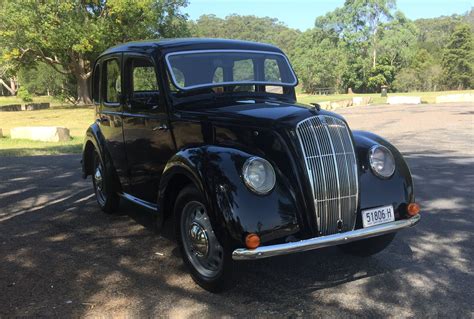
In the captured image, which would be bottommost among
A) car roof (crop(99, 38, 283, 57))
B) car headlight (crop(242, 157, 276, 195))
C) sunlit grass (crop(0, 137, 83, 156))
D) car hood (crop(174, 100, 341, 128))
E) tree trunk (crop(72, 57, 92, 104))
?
sunlit grass (crop(0, 137, 83, 156))

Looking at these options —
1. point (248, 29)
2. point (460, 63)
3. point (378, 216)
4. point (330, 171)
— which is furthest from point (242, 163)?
point (248, 29)

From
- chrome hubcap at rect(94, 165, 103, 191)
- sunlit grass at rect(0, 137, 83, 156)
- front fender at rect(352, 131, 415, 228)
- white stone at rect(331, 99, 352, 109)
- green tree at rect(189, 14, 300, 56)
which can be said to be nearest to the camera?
front fender at rect(352, 131, 415, 228)

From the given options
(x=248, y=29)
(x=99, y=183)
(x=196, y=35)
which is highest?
(x=248, y=29)

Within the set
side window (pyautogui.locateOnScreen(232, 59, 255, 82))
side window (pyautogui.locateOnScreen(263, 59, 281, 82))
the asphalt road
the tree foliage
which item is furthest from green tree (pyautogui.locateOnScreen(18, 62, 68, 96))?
side window (pyautogui.locateOnScreen(232, 59, 255, 82))

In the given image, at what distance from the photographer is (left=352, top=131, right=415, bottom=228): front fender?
390 cm

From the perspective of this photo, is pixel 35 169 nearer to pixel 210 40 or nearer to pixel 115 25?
pixel 210 40

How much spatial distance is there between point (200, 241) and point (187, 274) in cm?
48

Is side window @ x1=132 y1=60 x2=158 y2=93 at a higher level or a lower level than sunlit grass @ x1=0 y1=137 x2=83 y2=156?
higher

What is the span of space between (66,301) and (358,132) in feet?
9.74

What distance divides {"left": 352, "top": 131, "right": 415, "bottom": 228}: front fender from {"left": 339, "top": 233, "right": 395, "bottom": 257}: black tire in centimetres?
47

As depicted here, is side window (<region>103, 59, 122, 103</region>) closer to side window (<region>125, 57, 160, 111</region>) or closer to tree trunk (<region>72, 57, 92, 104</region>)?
side window (<region>125, 57, 160, 111</region>)

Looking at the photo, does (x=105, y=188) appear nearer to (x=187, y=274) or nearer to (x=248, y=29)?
(x=187, y=274)

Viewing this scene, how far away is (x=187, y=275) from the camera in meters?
4.19

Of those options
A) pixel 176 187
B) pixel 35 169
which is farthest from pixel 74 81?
pixel 176 187
